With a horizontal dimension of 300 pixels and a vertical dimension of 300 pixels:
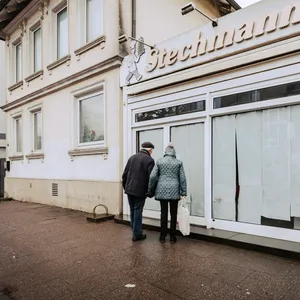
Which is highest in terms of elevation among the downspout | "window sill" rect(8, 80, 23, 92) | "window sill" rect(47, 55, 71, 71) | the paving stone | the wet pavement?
the downspout

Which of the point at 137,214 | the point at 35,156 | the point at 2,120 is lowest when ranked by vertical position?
the point at 137,214

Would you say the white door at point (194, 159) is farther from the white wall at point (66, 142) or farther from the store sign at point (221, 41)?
the white wall at point (66, 142)

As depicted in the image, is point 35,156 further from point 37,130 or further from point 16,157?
point 16,157

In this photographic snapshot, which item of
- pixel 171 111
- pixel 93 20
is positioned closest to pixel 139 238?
pixel 171 111

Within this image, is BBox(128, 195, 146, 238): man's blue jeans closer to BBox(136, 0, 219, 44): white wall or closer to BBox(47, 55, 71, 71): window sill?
BBox(136, 0, 219, 44): white wall

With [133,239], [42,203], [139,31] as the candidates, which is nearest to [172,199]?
[133,239]

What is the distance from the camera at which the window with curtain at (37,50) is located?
456 inches

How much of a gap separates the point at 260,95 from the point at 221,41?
135 centimetres

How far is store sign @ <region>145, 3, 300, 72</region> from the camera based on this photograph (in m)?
4.89

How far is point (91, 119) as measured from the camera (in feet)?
29.5

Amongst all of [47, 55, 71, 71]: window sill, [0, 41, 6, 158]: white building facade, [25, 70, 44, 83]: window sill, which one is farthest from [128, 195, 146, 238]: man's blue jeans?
[0, 41, 6, 158]: white building facade

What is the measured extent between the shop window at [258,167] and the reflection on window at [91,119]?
12.6 ft

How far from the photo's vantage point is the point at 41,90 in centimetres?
1068

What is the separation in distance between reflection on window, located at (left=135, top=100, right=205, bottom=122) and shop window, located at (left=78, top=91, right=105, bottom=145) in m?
1.59
